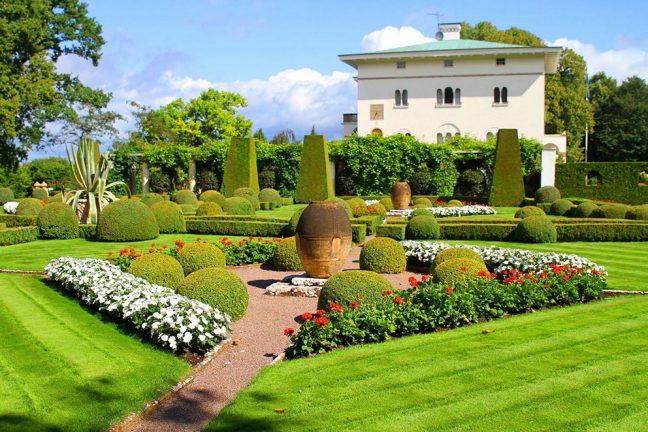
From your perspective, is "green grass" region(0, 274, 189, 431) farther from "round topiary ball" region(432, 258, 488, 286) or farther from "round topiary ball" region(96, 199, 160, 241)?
"round topiary ball" region(96, 199, 160, 241)

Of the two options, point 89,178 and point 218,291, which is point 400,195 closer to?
point 89,178

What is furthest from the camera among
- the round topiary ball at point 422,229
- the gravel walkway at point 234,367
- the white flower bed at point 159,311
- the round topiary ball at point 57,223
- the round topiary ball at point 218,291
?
the round topiary ball at point 57,223

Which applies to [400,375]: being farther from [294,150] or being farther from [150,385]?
[294,150]

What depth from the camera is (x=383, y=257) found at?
47.6 feet

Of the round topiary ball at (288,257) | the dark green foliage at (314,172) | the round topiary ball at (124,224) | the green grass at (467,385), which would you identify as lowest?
the green grass at (467,385)

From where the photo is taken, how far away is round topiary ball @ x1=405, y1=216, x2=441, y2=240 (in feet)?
66.1

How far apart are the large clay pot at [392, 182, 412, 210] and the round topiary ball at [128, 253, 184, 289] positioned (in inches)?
814

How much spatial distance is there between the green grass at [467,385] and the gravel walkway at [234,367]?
0.28 metres

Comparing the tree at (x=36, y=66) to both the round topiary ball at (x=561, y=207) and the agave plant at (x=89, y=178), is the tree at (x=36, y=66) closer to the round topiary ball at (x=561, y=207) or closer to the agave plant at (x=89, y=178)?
the agave plant at (x=89, y=178)

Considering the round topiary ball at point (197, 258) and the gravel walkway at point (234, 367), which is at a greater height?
the round topiary ball at point (197, 258)

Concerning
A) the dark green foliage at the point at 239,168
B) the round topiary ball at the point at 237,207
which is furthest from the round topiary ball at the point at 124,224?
the dark green foliage at the point at 239,168

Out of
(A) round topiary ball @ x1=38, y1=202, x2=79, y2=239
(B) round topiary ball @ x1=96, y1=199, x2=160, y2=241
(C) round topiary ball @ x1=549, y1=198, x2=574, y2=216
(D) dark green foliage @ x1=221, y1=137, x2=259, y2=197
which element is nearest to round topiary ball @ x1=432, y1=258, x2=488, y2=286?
(B) round topiary ball @ x1=96, y1=199, x2=160, y2=241

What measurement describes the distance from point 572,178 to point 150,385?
3342 cm

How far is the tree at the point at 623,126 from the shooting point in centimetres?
5894
